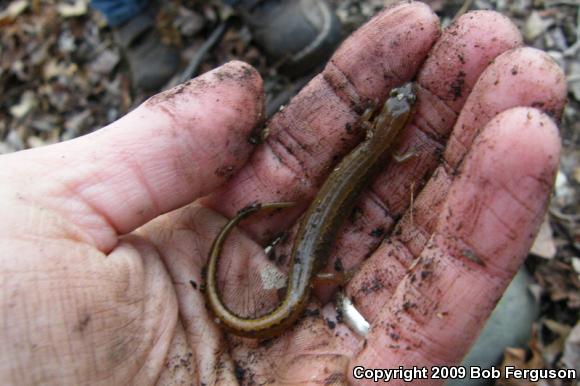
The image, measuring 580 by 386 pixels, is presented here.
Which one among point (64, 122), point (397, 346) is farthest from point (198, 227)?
point (64, 122)

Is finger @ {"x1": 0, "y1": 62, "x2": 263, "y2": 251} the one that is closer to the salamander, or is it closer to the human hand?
the human hand

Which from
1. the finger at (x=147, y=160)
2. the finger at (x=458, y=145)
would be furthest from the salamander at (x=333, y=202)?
the finger at (x=147, y=160)

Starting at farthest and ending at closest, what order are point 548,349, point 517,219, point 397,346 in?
point 548,349
point 397,346
point 517,219

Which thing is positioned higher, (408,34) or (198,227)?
(408,34)

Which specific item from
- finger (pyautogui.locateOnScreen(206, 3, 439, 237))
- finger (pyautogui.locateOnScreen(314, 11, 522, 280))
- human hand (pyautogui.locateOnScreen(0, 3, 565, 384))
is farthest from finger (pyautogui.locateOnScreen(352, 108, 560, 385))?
finger (pyautogui.locateOnScreen(206, 3, 439, 237))

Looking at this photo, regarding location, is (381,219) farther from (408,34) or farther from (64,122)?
(64,122)

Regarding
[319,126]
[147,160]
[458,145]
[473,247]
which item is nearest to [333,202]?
[319,126]
